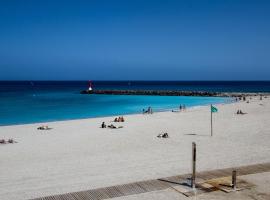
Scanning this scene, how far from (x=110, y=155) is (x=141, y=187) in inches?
217

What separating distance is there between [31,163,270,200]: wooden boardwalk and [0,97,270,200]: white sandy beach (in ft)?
1.99

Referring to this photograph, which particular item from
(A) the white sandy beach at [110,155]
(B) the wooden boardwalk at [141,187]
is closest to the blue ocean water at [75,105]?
(A) the white sandy beach at [110,155]

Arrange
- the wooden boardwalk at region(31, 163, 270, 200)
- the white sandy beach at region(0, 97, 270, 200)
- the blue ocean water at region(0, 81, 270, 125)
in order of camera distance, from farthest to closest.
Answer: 1. the blue ocean water at region(0, 81, 270, 125)
2. the white sandy beach at region(0, 97, 270, 200)
3. the wooden boardwalk at region(31, 163, 270, 200)

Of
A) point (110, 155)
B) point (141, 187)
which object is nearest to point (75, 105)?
point (110, 155)

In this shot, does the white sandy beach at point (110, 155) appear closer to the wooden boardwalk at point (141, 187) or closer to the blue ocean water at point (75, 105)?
the wooden boardwalk at point (141, 187)

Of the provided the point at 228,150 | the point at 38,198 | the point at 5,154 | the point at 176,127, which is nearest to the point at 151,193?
the point at 38,198

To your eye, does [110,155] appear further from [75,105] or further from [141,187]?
[75,105]

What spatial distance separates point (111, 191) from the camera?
11031mm

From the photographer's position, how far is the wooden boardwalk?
10633mm

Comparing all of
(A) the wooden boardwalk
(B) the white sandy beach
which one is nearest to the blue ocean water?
(B) the white sandy beach

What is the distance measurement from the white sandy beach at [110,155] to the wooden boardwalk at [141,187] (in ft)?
1.99

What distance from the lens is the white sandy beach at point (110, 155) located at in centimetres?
1243

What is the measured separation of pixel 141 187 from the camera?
1128cm

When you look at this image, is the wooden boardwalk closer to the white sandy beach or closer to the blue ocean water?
the white sandy beach
